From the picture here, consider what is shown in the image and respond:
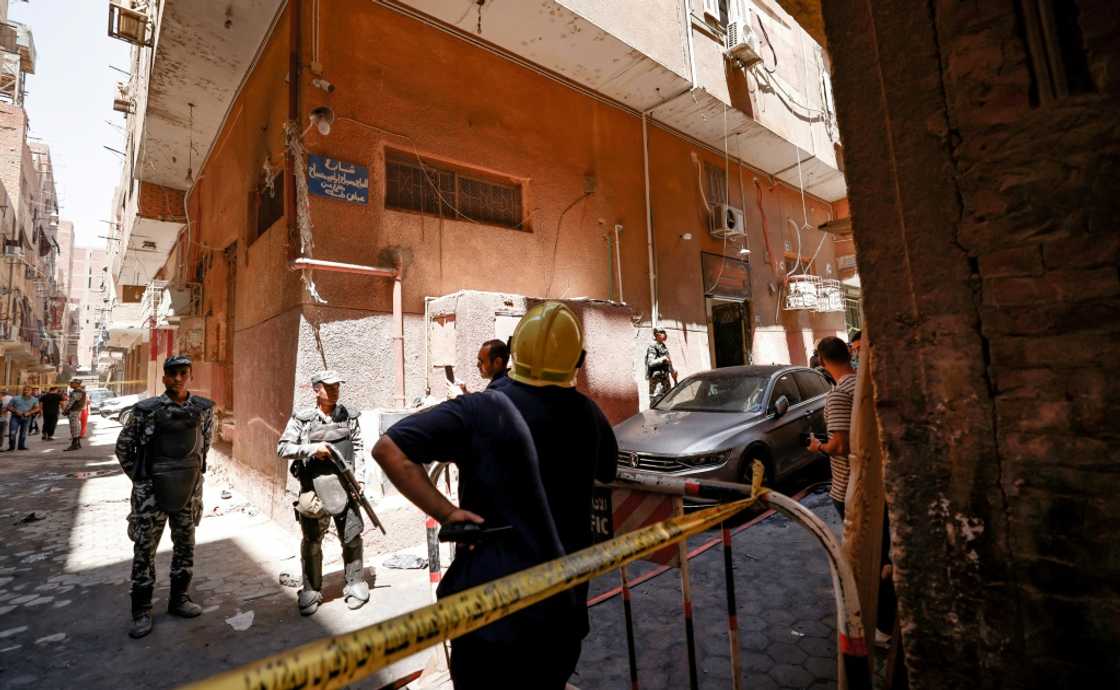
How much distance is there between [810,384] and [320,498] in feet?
20.1

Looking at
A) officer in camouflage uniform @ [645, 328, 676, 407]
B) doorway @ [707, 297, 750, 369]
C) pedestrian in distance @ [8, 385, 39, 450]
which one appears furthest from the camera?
pedestrian in distance @ [8, 385, 39, 450]

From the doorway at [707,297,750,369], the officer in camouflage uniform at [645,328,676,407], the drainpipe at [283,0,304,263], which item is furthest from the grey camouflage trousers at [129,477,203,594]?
the doorway at [707,297,750,369]

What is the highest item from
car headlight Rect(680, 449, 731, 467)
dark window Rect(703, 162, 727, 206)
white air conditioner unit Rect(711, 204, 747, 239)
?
dark window Rect(703, 162, 727, 206)

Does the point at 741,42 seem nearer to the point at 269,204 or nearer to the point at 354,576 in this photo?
the point at 269,204

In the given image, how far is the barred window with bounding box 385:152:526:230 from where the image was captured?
6.64 m

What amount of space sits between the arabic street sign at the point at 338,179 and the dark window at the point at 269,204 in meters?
0.87

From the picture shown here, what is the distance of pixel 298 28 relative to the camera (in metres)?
5.91

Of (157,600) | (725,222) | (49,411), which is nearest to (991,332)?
(157,600)

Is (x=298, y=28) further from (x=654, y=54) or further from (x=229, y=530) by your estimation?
(x=229, y=530)

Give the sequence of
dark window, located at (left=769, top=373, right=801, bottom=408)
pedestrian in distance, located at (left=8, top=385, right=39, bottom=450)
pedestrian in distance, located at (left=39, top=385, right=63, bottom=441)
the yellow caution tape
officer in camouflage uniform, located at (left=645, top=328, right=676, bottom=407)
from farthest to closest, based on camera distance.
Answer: pedestrian in distance, located at (left=39, top=385, right=63, bottom=441)
pedestrian in distance, located at (left=8, top=385, right=39, bottom=450)
officer in camouflage uniform, located at (left=645, top=328, right=676, bottom=407)
dark window, located at (left=769, top=373, right=801, bottom=408)
the yellow caution tape

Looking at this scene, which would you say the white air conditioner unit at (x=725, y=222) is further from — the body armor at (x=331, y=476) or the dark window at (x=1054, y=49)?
the dark window at (x=1054, y=49)

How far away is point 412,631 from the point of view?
1.05 meters

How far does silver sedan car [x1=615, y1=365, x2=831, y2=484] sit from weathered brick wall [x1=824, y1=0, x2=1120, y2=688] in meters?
3.30

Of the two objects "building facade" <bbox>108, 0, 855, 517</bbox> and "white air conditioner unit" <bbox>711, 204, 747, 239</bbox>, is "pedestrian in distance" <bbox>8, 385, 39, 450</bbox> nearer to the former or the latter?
"building facade" <bbox>108, 0, 855, 517</bbox>
